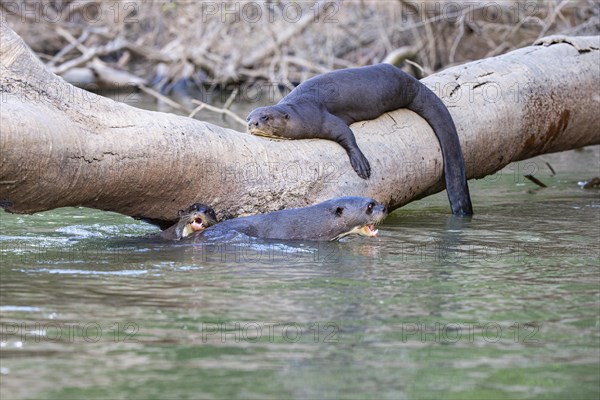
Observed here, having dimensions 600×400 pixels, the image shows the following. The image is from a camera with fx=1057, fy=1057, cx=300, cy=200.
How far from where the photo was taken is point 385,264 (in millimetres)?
4984

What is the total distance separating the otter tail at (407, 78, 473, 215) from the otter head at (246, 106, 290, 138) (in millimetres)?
973

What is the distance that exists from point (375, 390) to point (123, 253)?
253 cm

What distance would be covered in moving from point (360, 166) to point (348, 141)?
172mm

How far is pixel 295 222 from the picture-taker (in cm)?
573

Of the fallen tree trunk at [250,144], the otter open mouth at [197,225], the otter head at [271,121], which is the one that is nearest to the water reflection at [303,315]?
the otter open mouth at [197,225]

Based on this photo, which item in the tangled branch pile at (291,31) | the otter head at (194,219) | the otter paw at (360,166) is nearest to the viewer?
the otter head at (194,219)

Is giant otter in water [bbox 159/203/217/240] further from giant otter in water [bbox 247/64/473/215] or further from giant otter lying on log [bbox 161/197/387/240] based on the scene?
giant otter in water [bbox 247/64/473/215]

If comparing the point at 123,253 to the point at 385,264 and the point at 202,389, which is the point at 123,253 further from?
the point at 202,389

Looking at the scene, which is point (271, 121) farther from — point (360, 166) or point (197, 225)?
point (197, 225)

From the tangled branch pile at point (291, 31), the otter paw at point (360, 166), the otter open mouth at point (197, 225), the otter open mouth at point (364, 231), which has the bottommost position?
the otter open mouth at point (364, 231)

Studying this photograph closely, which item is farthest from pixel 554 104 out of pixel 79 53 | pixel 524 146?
pixel 79 53

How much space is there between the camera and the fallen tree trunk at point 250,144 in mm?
4965

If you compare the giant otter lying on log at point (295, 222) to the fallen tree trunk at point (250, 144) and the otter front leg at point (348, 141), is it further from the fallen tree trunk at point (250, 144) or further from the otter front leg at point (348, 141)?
the otter front leg at point (348, 141)

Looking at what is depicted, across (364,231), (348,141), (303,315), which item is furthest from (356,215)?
(303,315)
